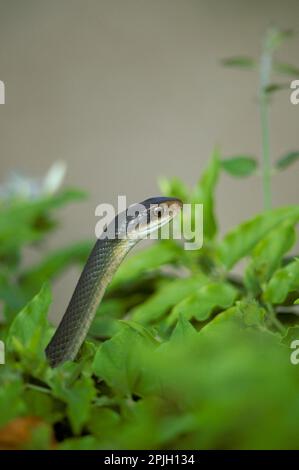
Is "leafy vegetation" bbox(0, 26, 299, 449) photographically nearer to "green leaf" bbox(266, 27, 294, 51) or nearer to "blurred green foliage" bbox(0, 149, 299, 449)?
"blurred green foliage" bbox(0, 149, 299, 449)

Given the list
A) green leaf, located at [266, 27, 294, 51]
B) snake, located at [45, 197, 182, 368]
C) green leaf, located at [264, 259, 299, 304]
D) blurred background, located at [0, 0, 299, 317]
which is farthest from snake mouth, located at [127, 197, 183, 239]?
blurred background, located at [0, 0, 299, 317]

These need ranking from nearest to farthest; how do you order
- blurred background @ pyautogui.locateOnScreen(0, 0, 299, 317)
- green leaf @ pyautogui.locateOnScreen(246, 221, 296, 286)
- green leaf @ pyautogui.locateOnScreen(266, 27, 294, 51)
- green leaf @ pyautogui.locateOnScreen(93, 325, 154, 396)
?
green leaf @ pyautogui.locateOnScreen(93, 325, 154, 396) < green leaf @ pyautogui.locateOnScreen(246, 221, 296, 286) < green leaf @ pyautogui.locateOnScreen(266, 27, 294, 51) < blurred background @ pyautogui.locateOnScreen(0, 0, 299, 317)

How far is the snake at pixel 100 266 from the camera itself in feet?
1.68

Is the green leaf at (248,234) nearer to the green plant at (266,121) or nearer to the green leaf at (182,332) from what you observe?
the green plant at (266,121)

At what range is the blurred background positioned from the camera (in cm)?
264

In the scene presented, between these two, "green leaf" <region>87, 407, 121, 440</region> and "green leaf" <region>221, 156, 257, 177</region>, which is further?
"green leaf" <region>221, 156, 257, 177</region>

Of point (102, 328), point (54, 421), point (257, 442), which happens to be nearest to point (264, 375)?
point (257, 442)

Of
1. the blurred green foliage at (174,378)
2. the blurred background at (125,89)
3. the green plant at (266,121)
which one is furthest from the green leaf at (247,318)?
the blurred background at (125,89)

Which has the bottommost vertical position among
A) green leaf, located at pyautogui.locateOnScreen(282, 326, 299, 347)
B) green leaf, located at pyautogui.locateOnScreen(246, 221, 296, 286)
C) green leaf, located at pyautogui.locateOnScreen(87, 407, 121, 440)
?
A: green leaf, located at pyautogui.locateOnScreen(87, 407, 121, 440)

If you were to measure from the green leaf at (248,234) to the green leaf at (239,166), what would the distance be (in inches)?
5.7

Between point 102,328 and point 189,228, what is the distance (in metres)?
0.15

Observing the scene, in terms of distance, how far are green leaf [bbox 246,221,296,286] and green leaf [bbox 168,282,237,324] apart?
30mm

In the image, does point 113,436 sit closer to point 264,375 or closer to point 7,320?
point 264,375

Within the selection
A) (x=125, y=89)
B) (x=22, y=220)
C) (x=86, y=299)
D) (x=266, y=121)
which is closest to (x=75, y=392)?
(x=86, y=299)
